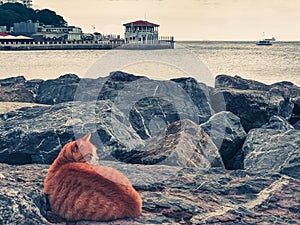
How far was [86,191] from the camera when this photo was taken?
4.23 metres

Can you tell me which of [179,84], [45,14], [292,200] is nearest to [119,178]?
[292,200]

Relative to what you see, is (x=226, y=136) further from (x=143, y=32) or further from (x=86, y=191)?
(x=143, y=32)

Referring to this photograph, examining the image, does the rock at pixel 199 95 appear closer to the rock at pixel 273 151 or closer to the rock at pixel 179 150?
the rock at pixel 273 151

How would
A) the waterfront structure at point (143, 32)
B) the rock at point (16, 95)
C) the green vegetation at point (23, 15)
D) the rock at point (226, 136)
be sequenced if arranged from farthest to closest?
the green vegetation at point (23, 15) < the waterfront structure at point (143, 32) < the rock at point (16, 95) < the rock at point (226, 136)

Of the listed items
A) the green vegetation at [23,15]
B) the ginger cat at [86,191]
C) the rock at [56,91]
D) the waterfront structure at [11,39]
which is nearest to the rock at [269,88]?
the rock at [56,91]

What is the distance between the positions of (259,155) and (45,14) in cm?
12518

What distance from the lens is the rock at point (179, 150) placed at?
241 inches

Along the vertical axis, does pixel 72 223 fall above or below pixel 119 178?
below

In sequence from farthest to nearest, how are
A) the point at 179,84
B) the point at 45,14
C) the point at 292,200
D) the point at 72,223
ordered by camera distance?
1. the point at 45,14
2. the point at 179,84
3. the point at 292,200
4. the point at 72,223

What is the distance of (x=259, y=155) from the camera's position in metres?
6.93

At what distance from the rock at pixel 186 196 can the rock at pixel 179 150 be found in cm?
36

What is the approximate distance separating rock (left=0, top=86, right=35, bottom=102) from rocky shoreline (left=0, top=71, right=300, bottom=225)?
183 centimetres

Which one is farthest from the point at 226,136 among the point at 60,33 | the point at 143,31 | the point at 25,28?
the point at 25,28

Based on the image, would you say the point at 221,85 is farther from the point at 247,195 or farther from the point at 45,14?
the point at 45,14
